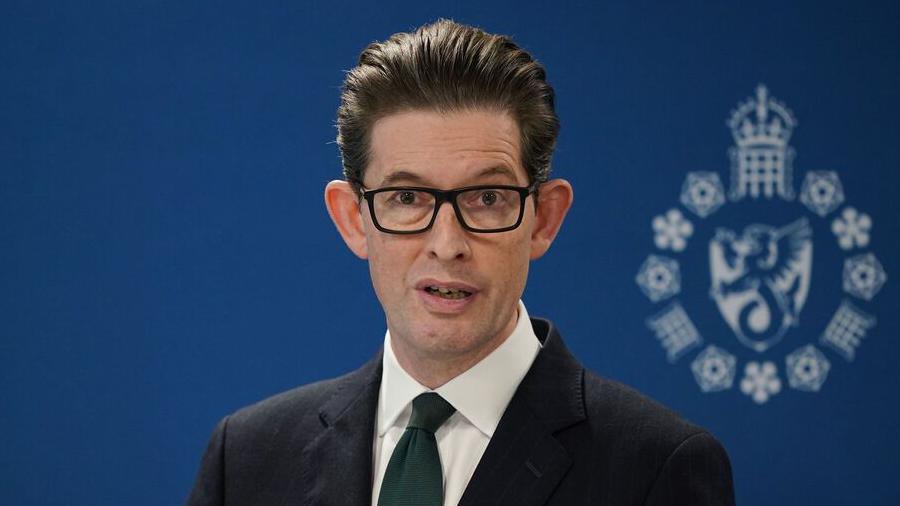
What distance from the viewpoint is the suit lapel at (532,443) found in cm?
157

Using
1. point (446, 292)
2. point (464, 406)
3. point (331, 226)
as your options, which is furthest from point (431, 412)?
point (331, 226)

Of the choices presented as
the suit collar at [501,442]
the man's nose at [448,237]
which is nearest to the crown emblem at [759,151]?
the suit collar at [501,442]

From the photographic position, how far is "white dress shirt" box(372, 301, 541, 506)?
5.34 feet

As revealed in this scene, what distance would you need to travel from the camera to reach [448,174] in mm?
1549

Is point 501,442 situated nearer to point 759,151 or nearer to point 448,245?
point 448,245

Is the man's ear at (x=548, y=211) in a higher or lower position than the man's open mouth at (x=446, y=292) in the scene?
higher

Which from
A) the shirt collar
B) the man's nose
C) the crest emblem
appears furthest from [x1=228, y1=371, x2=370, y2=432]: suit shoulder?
the crest emblem

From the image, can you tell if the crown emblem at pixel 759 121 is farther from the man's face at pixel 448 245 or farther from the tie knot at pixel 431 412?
the tie knot at pixel 431 412

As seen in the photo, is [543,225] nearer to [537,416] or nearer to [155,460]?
[537,416]

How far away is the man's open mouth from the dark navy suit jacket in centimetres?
18

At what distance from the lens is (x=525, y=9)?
2.79 m

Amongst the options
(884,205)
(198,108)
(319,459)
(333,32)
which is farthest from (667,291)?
(319,459)

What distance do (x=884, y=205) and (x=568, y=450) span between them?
5.36 ft

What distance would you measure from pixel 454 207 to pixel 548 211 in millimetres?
205
